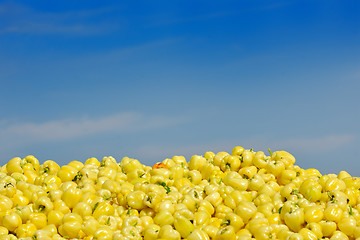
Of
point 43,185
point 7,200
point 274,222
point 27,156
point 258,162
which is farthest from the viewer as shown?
point 27,156

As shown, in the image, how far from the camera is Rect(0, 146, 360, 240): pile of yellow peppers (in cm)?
830

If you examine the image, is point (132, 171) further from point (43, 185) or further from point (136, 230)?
point (136, 230)

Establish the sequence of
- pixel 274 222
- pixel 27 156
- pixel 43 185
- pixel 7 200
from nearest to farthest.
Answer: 1. pixel 274 222
2. pixel 7 200
3. pixel 43 185
4. pixel 27 156

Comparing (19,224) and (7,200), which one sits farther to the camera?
(7,200)

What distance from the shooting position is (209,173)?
11336 millimetres

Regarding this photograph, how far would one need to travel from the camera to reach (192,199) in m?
9.19

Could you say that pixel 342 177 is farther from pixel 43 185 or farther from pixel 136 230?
pixel 43 185

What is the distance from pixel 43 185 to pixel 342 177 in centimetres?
716

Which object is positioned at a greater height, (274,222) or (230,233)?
(274,222)

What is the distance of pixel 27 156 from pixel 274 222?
6.82m

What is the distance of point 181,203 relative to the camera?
29.4 ft

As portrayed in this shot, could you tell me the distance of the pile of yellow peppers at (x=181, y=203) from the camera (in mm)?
8305

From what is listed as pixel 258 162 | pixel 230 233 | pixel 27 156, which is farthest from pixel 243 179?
pixel 27 156

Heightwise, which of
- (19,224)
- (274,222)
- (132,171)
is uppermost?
(132,171)
